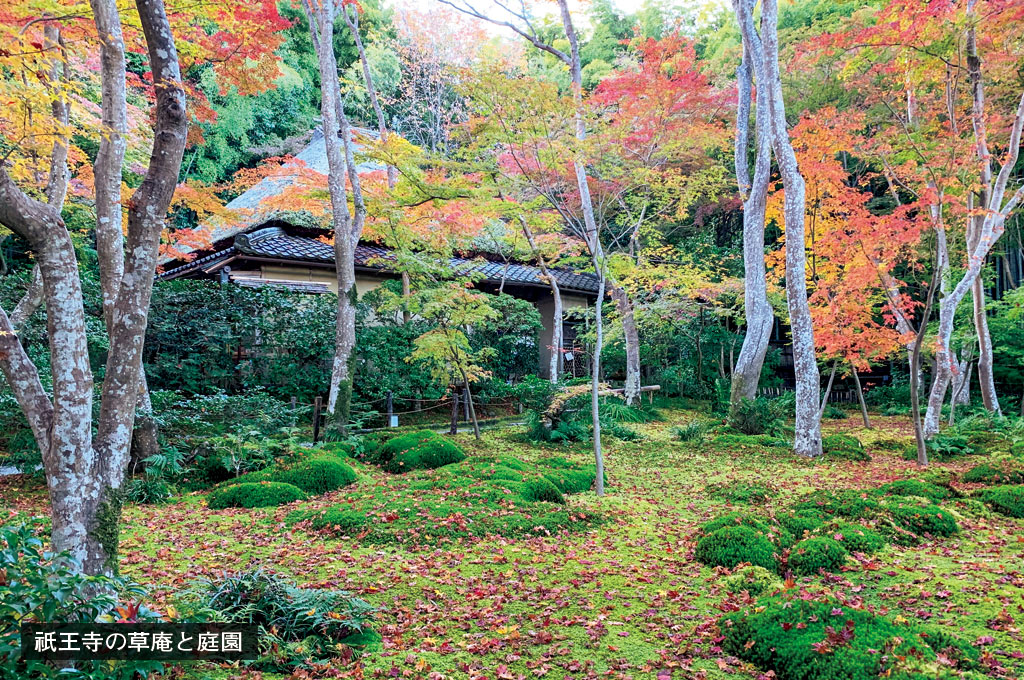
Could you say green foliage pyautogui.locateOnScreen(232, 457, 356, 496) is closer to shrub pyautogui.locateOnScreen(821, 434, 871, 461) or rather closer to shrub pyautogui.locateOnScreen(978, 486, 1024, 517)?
shrub pyautogui.locateOnScreen(978, 486, 1024, 517)

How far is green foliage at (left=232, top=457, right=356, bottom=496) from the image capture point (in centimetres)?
712

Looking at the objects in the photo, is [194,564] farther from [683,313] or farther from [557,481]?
[683,313]

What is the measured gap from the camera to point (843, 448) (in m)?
9.55

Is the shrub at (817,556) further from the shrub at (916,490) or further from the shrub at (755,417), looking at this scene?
the shrub at (755,417)

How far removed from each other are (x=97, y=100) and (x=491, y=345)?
9416mm

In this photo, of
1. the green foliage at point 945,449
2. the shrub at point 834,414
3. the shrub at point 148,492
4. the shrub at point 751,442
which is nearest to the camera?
the shrub at point 148,492

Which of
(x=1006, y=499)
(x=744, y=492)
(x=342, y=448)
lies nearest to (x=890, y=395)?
(x=1006, y=499)

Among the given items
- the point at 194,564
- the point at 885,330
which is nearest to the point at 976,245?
the point at 885,330

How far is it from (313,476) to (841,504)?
5625 mm

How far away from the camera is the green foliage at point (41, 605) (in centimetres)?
215

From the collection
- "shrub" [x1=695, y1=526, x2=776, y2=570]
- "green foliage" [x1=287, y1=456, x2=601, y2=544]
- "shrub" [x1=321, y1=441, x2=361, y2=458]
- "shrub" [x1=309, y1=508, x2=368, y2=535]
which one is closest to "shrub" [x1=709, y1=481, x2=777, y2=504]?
"green foliage" [x1=287, y1=456, x2=601, y2=544]

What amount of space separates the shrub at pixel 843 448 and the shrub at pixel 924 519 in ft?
12.8

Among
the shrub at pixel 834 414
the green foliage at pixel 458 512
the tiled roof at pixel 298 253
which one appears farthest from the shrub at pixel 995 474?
the shrub at pixel 834 414

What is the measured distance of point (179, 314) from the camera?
408 inches
